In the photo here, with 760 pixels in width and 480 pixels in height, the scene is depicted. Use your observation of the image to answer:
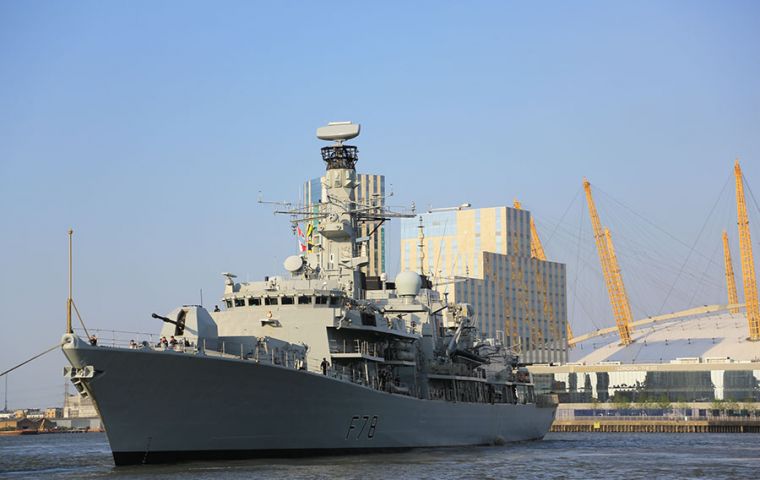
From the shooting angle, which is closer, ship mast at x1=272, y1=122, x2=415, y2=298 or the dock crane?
ship mast at x1=272, y1=122, x2=415, y2=298

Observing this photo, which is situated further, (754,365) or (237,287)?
(754,365)

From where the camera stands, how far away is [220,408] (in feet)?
115

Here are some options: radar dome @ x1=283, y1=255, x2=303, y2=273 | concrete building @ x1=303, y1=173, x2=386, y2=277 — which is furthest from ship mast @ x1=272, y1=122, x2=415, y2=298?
concrete building @ x1=303, y1=173, x2=386, y2=277

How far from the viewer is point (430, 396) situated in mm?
47406

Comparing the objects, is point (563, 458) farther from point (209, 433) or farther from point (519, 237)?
point (519, 237)

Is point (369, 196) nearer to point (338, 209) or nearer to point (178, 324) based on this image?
point (338, 209)

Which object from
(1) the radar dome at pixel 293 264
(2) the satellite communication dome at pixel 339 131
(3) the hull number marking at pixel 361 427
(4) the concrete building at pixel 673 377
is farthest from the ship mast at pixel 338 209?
(4) the concrete building at pixel 673 377

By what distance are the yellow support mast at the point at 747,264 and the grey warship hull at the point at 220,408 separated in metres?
108

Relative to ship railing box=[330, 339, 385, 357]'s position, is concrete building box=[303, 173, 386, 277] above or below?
above

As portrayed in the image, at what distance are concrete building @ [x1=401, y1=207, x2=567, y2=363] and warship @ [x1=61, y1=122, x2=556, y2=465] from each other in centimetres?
9773

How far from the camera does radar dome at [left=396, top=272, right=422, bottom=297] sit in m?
49.5

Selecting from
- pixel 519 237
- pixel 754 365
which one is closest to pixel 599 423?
pixel 754 365

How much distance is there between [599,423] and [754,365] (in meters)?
25.1

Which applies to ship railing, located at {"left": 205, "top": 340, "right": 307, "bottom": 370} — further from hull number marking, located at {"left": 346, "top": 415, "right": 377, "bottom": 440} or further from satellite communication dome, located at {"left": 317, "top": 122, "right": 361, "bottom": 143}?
satellite communication dome, located at {"left": 317, "top": 122, "right": 361, "bottom": 143}
